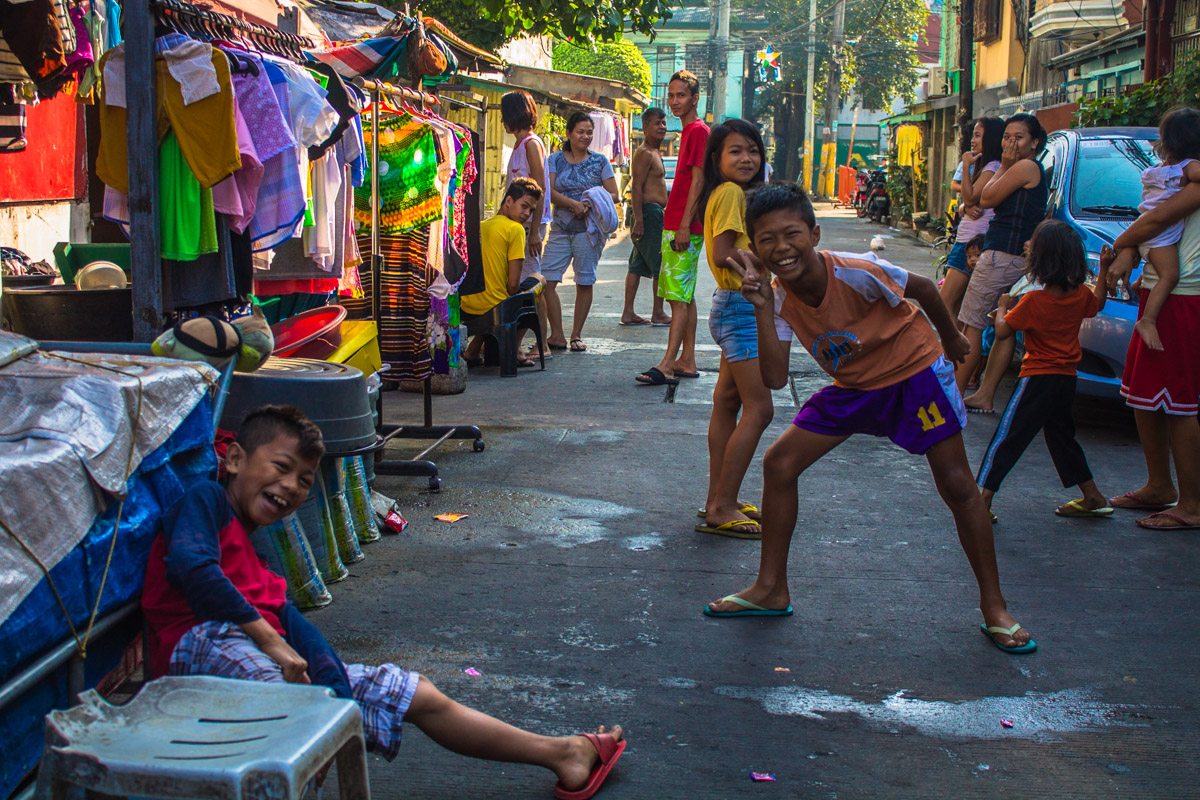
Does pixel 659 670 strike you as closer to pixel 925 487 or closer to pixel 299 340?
pixel 299 340

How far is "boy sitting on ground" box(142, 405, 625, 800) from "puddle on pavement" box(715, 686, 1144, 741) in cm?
79

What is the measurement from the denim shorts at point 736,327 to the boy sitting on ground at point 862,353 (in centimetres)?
101

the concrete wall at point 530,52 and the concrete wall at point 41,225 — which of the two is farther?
the concrete wall at point 530,52

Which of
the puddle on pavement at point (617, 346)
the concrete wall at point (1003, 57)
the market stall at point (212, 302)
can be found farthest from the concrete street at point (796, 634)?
the concrete wall at point (1003, 57)

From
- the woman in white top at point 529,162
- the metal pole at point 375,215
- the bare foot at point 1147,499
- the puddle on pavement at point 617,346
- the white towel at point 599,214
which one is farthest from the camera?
the puddle on pavement at point 617,346

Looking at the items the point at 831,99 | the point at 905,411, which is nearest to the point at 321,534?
the point at 905,411

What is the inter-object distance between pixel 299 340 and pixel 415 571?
1188 mm

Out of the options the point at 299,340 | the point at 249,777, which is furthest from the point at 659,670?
the point at 299,340

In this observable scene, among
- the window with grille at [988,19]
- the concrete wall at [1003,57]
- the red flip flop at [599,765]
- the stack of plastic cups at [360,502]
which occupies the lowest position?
the red flip flop at [599,765]

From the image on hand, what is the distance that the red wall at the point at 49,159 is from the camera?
25.2ft

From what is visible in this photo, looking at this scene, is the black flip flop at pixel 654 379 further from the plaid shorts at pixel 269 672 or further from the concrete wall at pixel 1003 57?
the concrete wall at pixel 1003 57

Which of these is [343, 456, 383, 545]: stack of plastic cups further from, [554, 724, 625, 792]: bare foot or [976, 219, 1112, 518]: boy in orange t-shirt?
[976, 219, 1112, 518]: boy in orange t-shirt

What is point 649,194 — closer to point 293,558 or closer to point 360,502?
point 360,502

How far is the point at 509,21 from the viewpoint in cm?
1265
